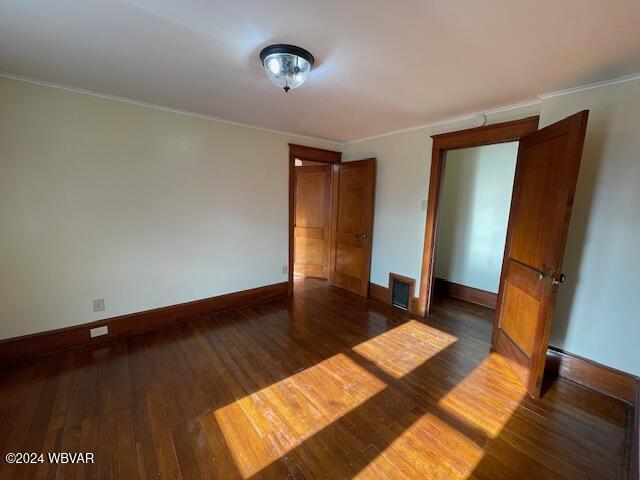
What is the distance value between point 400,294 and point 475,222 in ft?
5.06

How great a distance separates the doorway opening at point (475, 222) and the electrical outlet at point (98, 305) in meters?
3.84

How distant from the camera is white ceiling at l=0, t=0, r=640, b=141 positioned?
4.15 feet

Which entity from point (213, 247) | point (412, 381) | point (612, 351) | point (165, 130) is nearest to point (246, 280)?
point (213, 247)

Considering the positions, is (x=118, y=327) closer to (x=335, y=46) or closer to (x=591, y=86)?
(x=335, y=46)

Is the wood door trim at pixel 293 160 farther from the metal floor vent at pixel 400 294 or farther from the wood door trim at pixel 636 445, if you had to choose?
the wood door trim at pixel 636 445

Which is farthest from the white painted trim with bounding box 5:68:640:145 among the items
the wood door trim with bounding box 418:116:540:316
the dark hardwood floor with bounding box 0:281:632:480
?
the dark hardwood floor with bounding box 0:281:632:480

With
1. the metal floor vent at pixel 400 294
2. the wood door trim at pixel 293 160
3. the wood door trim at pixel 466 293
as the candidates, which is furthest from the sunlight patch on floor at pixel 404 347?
the wood door trim at pixel 293 160

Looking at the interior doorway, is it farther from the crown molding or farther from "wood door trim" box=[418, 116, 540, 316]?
the crown molding

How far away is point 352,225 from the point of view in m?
4.06

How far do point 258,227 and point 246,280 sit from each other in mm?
730

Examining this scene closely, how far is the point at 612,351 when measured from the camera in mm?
1989

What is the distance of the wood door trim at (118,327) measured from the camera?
88.3 inches

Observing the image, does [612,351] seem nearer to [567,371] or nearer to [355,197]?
[567,371]

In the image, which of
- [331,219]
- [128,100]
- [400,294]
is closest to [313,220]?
[331,219]
